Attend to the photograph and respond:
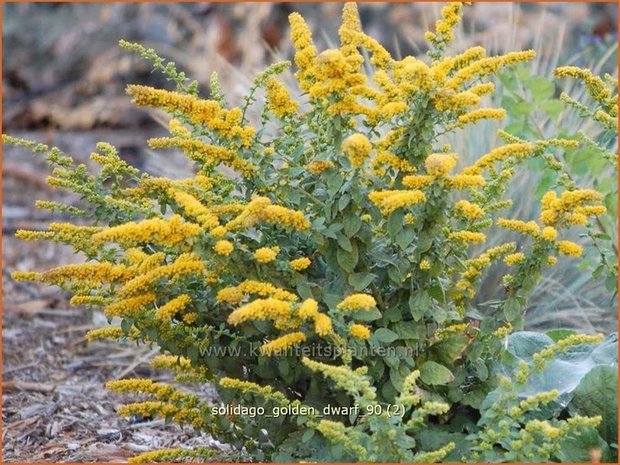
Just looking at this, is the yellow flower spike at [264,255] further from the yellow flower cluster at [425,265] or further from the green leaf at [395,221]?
the yellow flower cluster at [425,265]

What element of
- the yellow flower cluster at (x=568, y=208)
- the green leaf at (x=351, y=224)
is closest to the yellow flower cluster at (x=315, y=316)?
the green leaf at (x=351, y=224)

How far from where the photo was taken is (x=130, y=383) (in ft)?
8.07

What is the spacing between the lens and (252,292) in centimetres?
218

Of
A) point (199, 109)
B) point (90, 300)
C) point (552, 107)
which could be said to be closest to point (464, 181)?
point (199, 109)

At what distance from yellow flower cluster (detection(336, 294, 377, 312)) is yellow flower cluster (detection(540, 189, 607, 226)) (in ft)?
1.51

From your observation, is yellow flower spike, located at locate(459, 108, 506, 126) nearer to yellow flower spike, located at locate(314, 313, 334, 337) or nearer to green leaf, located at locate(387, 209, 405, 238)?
green leaf, located at locate(387, 209, 405, 238)

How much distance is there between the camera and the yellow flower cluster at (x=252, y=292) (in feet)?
7.09

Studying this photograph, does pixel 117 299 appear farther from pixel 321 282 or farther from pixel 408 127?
pixel 408 127

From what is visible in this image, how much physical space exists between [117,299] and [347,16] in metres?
0.89

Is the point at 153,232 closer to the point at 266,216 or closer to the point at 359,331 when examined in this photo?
the point at 266,216

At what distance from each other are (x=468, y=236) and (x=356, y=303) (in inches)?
14.1

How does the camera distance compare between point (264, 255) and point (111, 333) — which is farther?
point (111, 333)

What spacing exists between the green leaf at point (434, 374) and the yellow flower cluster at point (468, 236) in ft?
1.01

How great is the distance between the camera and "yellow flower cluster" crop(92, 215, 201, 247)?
2072 millimetres
